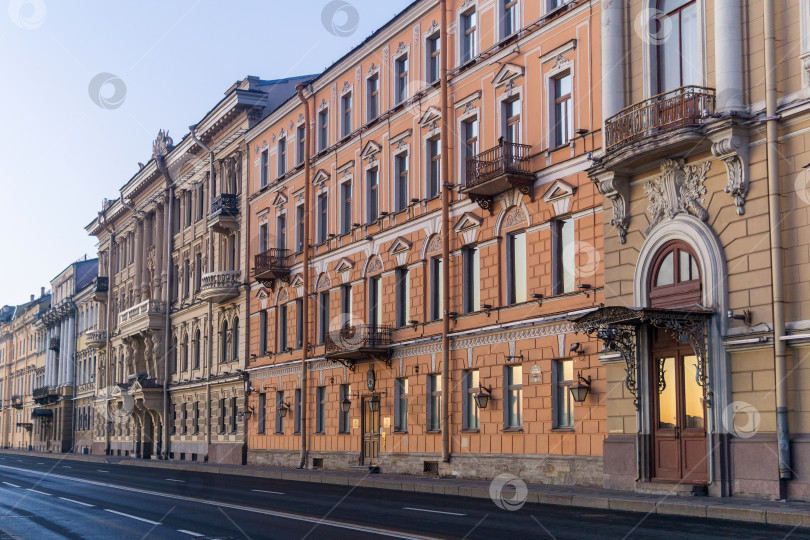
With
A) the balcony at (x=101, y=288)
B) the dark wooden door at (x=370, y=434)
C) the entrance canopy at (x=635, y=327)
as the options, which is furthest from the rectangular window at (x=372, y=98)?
the balcony at (x=101, y=288)

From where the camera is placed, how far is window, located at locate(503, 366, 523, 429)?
26.7 m

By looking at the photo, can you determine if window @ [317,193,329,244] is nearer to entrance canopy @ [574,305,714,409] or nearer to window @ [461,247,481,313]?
window @ [461,247,481,313]

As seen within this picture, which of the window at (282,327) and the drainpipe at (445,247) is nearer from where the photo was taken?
the drainpipe at (445,247)

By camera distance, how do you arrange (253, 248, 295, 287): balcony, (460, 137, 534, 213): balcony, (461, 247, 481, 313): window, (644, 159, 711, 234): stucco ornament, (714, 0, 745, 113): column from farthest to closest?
(253, 248, 295, 287): balcony
(461, 247, 481, 313): window
(460, 137, 534, 213): balcony
(644, 159, 711, 234): stucco ornament
(714, 0, 745, 113): column

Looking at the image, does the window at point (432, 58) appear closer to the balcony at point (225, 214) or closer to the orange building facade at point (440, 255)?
the orange building facade at point (440, 255)

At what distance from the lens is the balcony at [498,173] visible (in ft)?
86.3

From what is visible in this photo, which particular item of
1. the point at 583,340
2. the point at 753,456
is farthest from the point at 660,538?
the point at 583,340

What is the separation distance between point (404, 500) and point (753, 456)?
712 centimetres

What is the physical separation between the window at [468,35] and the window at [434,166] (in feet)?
9.25

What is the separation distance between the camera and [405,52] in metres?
33.4

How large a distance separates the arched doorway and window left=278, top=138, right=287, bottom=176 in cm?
2411

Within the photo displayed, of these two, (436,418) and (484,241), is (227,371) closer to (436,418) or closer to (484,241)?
(436,418)

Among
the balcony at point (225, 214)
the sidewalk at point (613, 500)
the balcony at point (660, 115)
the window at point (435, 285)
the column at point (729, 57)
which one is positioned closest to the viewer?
the sidewalk at point (613, 500)

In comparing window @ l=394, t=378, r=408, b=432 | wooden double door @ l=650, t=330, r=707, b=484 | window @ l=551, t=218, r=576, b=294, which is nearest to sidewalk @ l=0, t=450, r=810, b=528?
wooden double door @ l=650, t=330, r=707, b=484
